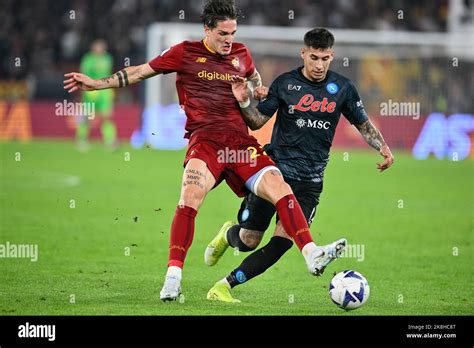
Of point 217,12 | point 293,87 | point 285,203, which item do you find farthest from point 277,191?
point 217,12

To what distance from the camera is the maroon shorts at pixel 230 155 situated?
25.8 feet

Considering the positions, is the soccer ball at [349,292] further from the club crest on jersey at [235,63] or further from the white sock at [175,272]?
the club crest on jersey at [235,63]

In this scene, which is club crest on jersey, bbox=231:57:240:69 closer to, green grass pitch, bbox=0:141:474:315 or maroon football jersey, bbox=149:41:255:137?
maroon football jersey, bbox=149:41:255:137

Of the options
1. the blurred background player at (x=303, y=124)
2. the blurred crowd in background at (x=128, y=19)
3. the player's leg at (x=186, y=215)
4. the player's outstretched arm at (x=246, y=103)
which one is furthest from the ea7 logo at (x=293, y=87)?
the blurred crowd in background at (x=128, y=19)

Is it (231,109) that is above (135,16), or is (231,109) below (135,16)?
below

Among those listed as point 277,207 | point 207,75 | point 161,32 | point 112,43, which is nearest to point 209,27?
point 207,75

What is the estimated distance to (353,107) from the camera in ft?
26.8

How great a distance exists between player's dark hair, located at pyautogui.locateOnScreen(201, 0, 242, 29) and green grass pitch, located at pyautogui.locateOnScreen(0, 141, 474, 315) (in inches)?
84.4

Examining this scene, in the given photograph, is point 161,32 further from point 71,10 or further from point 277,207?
point 277,207

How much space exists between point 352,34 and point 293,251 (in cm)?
1502

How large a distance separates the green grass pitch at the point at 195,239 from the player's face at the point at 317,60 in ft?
6.20

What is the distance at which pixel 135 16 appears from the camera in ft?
99.6
